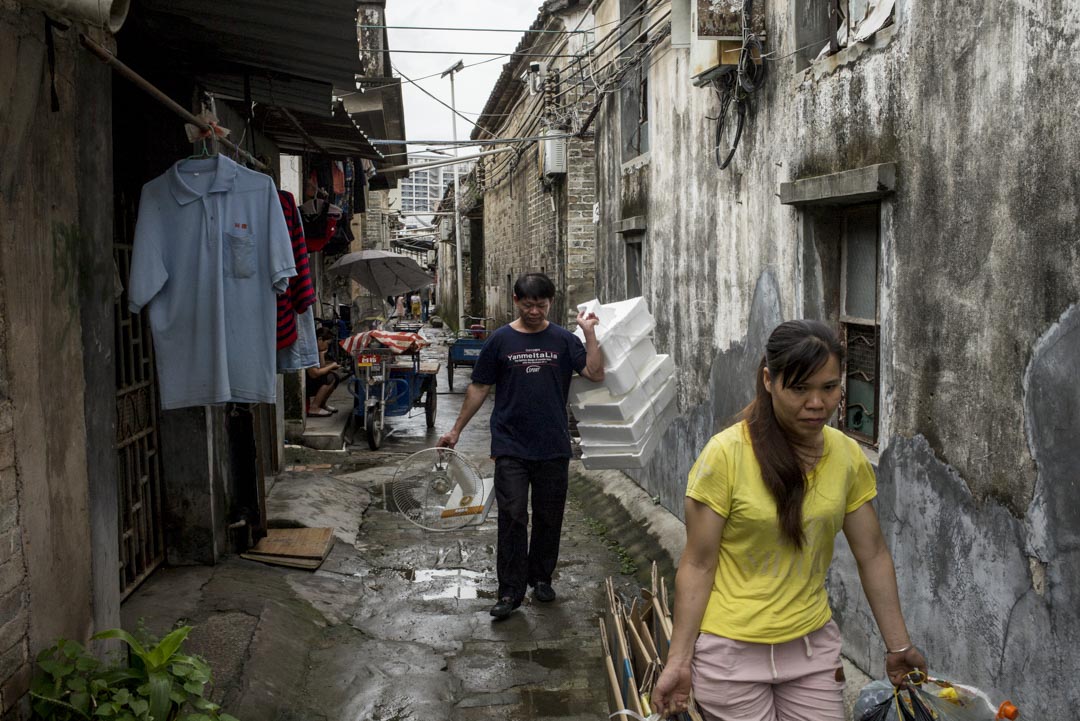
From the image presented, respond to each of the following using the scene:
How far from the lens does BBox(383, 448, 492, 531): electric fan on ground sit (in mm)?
6039

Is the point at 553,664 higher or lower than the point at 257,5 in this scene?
lower

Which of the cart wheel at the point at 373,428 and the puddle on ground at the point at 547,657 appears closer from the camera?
the puddle on ground at the point at 547,657

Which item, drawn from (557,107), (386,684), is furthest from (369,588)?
(557,107)

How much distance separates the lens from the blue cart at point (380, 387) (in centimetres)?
1186

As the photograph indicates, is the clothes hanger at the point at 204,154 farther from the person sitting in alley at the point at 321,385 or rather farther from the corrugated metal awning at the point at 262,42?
the person sitting in alley at the point at 321,385

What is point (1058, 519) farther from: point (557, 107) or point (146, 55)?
point (557, 107)

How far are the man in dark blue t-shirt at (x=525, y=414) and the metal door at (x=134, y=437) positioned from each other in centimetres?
184

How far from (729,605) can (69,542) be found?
2443 mm

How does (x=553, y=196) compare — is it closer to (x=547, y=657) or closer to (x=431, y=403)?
(x=431, y=403)

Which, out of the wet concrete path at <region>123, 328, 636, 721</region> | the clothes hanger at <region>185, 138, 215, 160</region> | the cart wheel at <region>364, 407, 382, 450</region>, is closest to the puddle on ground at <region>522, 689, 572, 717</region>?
the wet concrete path at <region>123, 328, 636, 721</region>

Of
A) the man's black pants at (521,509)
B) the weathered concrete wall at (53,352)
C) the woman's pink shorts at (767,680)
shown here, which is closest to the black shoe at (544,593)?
the man's black pants at (521,509)

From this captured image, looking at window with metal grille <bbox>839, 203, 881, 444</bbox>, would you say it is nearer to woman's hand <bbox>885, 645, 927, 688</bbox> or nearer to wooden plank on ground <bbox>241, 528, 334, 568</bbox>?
woman's hand <bbox>885, 645, 927, 688</bbox>

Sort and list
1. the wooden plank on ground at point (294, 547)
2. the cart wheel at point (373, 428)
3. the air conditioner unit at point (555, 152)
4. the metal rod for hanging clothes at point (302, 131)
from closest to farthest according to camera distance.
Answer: the wooden plank on ground at point (294, 547)
the metal rod for hanging clothes at point (302, 131)
the cart wheel at point (373, 428)
the air conditioner unit at point (555, 152)

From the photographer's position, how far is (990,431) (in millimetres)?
3574
